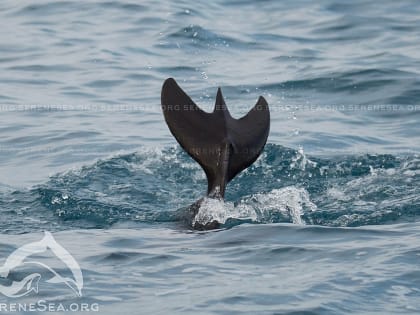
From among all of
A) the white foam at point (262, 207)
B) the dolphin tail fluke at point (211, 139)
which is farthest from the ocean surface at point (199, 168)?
the dolphin tail fluke at point (211, 139)

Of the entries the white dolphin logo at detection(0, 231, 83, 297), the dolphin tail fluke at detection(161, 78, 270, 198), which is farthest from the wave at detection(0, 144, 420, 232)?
the white dolphin logo at detection(0, 231, 83, 297)

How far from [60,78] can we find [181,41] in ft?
9.18

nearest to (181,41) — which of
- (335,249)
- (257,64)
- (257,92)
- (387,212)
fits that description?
(257,64)

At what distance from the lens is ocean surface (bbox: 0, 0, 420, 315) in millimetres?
7254

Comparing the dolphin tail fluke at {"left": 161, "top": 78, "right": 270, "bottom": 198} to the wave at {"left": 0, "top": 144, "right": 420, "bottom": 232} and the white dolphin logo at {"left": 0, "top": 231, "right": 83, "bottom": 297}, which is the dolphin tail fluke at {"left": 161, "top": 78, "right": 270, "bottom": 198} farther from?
the white dolphin logo at {"left": 0, "top": 231, "right": 83, "bottom": 297}

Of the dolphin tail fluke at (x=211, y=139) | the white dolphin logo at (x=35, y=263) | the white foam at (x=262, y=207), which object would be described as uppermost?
the dolphin tail fluke at (x=211, y=139)

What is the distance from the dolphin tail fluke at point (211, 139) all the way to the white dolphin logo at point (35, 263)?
1368 mm

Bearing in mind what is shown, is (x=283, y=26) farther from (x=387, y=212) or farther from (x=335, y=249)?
(x=335, y=249)

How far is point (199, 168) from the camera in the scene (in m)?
11.7

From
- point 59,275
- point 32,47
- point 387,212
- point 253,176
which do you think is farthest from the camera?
point 32,47

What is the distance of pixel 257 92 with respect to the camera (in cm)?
1474

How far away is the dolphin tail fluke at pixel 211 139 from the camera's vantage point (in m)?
9.18

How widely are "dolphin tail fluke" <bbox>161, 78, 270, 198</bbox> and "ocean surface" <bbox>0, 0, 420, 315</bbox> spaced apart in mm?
286

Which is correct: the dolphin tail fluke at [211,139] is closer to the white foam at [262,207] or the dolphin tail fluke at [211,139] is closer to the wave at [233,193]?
the white foam at [262,207]
